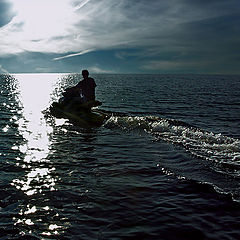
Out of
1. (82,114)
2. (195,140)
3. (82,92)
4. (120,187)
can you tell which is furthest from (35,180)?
(82,92)

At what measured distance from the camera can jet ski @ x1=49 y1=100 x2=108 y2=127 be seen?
22.5 metres

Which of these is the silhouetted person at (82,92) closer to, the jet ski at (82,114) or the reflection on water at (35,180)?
the jet ski at (82,114)

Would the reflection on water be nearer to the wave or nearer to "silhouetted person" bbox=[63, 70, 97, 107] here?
"silhouetted person" bbox=[63, 70, 97, 107]

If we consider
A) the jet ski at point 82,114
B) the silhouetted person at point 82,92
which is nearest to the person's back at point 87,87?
the silhouetted person at point 82,92

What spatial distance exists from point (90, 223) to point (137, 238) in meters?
1.53

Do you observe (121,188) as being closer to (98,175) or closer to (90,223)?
(98,175)

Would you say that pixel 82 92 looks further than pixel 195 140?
Yes

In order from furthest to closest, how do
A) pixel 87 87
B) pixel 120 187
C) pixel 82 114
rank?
pixel 87 87
pixel 82 114
pixel 120 187

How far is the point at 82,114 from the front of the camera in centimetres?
2378

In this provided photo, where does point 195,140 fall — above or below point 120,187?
above

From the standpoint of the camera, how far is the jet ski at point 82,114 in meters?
22.5

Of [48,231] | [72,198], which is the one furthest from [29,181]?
[48,231]

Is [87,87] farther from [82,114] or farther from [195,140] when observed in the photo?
[195,140]

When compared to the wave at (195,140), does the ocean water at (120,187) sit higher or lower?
lower
